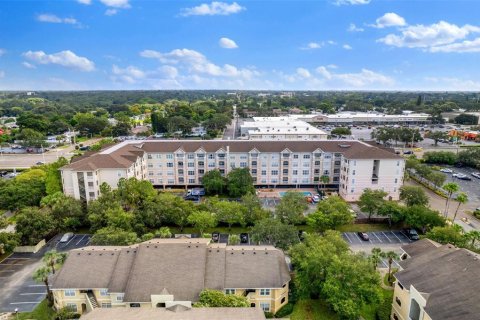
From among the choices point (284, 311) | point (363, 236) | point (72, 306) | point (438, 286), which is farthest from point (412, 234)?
point (72, 306)

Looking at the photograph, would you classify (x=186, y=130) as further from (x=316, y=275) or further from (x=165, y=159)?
(x=316, y=275)

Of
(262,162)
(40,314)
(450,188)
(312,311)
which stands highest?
(450,188)

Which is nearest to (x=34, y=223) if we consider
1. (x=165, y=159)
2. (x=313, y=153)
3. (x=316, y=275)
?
(x=165, y=159)

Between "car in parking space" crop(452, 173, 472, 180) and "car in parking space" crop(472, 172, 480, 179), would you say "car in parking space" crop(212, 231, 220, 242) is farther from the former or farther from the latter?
"car in parking space" crop(472, 172, 480, 179)

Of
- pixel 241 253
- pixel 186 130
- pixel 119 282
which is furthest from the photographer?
pixel 186 130

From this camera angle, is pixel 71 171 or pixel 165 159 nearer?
pixel 71 171

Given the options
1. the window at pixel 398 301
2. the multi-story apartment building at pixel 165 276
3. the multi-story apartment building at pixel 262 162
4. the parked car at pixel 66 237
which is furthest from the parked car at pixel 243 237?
the parked car at pixel 66 237

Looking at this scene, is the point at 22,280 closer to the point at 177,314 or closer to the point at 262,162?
the point at 177,314
